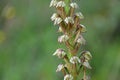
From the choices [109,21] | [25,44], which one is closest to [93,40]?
[109,21]

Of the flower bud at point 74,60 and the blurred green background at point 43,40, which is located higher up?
the blurred green background at point 43,40

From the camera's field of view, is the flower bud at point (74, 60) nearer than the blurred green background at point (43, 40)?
Yes

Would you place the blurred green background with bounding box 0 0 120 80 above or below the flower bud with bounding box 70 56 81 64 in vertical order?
above

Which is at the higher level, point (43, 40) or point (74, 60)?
point (43, 40)

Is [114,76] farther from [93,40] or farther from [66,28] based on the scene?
[66,28]

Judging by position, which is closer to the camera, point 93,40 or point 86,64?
point 86,64

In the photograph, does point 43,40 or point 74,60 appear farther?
point 43,40

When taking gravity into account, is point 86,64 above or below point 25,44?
below

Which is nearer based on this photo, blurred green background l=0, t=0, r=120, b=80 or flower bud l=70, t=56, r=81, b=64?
flower bud l=70, t=56, r=81, b=64
